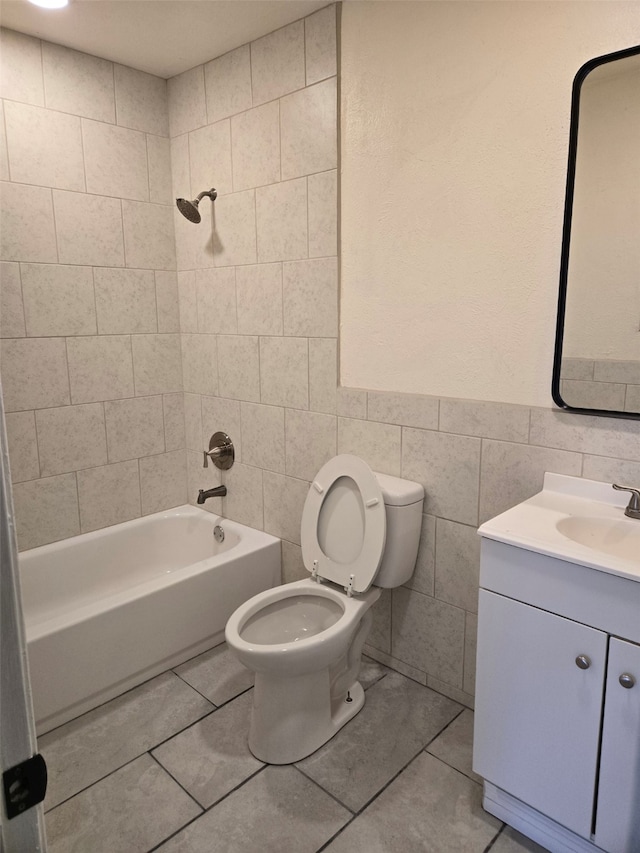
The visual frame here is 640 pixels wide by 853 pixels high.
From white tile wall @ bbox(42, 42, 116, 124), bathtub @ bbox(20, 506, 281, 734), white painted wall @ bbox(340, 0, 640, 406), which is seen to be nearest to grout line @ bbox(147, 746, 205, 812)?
bathtub @ bbox(20, 506, 281, 734)

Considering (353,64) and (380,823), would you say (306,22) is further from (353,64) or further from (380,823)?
(380,823)

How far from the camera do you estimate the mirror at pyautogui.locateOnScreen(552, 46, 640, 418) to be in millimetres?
1563

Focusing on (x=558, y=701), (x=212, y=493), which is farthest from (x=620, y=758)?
(x=212, y=493)

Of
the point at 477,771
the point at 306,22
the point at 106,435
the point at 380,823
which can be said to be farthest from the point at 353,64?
the point at 380,823

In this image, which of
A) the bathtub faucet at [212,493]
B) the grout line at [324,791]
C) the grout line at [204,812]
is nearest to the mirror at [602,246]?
the grout line at [324,791]

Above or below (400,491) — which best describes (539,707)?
below

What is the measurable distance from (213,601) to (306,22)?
2288mm

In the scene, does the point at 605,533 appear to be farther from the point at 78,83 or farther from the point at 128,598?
the point at 78,83

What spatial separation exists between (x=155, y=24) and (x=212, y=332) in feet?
4.03

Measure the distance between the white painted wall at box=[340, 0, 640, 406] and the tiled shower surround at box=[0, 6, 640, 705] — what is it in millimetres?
108

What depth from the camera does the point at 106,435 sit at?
2764 millimetres

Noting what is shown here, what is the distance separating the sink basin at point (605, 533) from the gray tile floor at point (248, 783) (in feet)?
2.69

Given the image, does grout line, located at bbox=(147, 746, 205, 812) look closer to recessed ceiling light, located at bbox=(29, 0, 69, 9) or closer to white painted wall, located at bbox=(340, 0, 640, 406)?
white painted wall, located at bbox=(340, 0, 640, 406)

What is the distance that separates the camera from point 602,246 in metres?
1.64
